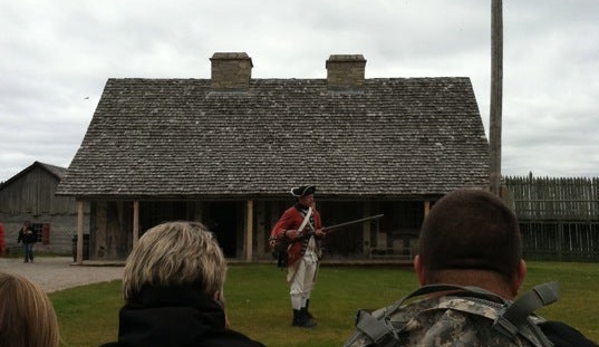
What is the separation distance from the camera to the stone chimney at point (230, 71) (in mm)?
26422

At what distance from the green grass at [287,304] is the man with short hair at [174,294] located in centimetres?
583

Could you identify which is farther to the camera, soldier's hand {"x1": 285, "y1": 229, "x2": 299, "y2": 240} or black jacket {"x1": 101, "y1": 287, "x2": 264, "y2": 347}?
soldier's hand {"x1": 285, "y1": 229, "x2": 299, "y2": 240}

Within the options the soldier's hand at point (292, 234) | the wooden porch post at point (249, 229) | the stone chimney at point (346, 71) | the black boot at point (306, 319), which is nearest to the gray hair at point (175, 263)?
the soldier's hand at point (292, 234)

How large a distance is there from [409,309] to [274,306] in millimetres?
10074

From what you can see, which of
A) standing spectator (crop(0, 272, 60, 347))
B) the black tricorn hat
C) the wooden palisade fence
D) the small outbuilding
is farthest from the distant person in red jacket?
the small outbuilding

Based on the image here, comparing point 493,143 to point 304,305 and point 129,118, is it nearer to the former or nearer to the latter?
point 304,305

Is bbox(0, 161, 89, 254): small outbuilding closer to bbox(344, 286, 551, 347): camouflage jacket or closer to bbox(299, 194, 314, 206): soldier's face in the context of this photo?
bbox(299, 194, 314, 206): soldier's face

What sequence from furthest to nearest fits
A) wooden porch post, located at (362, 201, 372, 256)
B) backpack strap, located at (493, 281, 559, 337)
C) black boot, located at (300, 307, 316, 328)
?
wooden porch post, located at (362, 201, 372, 256), black boot, located at (300, 307, 316, 328), backpack strap, located at (493, 281, 559, 337)

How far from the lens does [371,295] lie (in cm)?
1362

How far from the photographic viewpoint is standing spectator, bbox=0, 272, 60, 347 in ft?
7.48

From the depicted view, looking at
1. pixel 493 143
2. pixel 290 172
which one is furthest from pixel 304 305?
pixel 290 172

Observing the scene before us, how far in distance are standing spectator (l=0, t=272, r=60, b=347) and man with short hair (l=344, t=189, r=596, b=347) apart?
999mm

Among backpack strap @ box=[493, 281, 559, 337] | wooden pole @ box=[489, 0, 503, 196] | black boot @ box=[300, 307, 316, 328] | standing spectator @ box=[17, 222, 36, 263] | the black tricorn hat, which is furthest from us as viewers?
standing spectator @ box=[17, 222, 36, 263]

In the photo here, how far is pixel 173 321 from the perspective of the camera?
7.77ft
